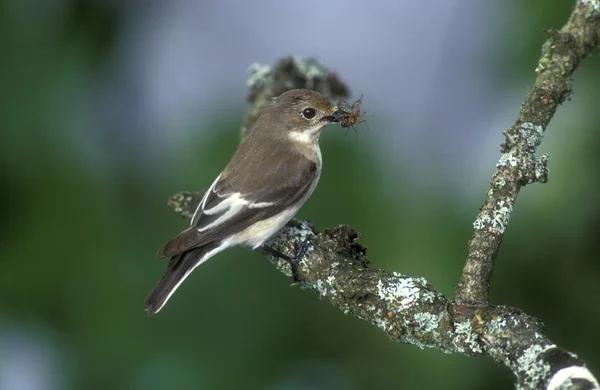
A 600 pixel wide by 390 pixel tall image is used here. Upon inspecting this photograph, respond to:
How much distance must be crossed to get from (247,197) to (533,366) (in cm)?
208

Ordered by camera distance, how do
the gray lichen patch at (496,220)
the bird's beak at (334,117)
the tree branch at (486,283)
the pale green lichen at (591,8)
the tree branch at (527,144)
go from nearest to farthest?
1. the tree branch at (486,283)
2. the tree branch at (527,144)
3. the gray lichen patch at (496,220)
4. the pale green lichen at (591,8)
5. the bird's beak at (334,117)

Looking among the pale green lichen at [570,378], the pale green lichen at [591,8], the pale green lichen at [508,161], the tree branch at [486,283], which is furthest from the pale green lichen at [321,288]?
the pale green lichen at [591,8]

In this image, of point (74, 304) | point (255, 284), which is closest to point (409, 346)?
point (255, 284)

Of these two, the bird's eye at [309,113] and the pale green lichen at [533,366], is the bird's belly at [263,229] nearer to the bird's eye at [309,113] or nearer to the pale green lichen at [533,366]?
the bird's eye at [309,113]

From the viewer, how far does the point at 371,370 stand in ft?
10.8

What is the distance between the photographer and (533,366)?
79.4 inches

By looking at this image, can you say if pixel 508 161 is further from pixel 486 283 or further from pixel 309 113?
pixel 309 113

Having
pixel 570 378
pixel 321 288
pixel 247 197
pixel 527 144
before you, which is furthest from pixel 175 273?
pixel 570 378

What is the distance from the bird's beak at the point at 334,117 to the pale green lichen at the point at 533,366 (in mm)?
2181

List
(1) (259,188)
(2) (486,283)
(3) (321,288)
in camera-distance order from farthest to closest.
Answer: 1. (1) (259,188)
2. (3) (321,288)
3. (2) (486,283)

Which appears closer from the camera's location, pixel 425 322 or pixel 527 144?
pixel 425 322

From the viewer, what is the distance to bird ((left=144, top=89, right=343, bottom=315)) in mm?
3453

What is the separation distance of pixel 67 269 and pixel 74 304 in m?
0.20

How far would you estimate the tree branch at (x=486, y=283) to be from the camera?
2086mm
